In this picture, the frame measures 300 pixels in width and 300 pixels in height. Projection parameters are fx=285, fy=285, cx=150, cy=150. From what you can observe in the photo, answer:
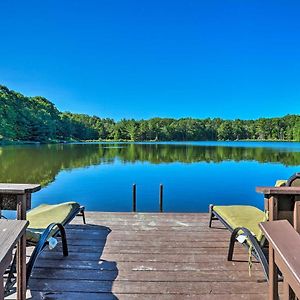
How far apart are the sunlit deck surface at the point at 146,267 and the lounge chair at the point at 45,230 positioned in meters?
0.20

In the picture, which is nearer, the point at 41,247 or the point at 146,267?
the point at 41,247

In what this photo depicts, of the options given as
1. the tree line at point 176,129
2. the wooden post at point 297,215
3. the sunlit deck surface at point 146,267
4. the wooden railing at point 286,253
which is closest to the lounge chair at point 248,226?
the sunlit deck surface at point 146,267

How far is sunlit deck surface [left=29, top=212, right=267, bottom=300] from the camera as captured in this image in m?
2.12

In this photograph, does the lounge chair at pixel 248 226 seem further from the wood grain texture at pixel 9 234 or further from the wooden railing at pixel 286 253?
the wood grain texture at pixel 9 234

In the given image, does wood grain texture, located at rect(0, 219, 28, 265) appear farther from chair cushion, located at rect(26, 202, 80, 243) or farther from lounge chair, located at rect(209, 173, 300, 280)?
lounge chair, located at rect(209, 173, 300, 280)

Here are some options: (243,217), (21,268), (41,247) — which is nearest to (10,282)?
(41,247)

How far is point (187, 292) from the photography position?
2123mm

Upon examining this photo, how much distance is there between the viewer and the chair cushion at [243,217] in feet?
8.96

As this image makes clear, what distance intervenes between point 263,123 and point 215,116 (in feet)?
42.7

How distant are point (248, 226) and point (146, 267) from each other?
1058 millimetres

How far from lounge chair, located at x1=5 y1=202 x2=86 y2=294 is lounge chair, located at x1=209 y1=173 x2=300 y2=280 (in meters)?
1.62

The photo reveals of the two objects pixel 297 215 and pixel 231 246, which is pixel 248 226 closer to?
pixel 231 246

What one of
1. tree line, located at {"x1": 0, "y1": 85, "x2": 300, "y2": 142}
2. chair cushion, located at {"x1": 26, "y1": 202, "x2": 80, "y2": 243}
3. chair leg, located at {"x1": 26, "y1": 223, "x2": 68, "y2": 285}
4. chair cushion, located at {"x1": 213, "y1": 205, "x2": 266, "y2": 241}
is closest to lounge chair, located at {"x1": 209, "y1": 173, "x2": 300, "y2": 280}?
chair cushion, located at {"x1": 213, "y1": 205, "x2": 266, "y2": 241}

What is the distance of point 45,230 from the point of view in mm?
2496
